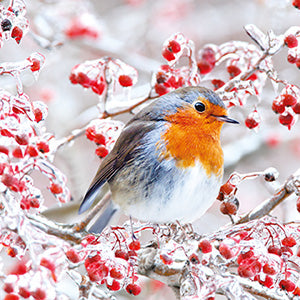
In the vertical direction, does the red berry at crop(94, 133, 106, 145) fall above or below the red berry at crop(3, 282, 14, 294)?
below

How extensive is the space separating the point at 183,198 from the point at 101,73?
599 mm

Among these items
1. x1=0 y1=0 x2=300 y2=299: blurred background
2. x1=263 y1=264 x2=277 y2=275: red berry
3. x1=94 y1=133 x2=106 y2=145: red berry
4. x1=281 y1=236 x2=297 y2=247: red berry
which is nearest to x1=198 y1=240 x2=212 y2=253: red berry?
x1=263 y1=264 x2=277 y2=275: red berry

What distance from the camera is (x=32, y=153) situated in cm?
176

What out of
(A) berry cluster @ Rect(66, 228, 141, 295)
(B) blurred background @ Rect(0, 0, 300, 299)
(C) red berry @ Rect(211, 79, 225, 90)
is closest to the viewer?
(A) berry cluster @ Rect(66, 228, 141, 295)

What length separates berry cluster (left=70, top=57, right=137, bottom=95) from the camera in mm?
2139

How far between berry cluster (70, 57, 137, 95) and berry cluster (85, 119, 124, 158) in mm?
151

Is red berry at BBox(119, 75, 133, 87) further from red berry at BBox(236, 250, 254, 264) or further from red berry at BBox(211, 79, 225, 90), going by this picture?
red berry at BBox(236, 250, 254, 264)

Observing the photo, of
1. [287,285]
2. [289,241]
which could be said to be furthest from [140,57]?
[287,285]

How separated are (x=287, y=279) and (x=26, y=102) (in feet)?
3.14

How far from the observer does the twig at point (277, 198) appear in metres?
1.75

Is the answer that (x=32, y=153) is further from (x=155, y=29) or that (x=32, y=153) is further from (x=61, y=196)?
(x=155, y=29)

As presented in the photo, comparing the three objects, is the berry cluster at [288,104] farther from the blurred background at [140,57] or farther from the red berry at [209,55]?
the blurred background at [140,57]

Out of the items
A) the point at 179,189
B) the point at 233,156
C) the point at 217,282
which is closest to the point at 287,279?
the point at 217,282

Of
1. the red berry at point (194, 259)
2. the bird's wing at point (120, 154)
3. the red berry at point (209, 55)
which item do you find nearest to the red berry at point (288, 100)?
the red berry at point (209, 55)
